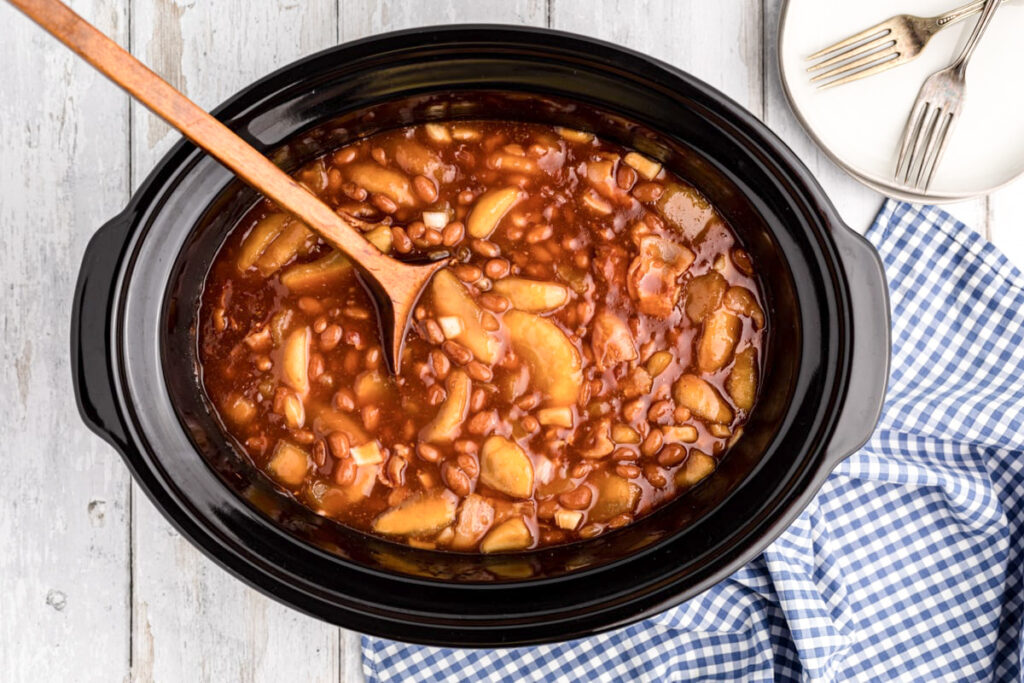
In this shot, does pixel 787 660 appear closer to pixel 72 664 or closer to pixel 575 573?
pixel 575 573

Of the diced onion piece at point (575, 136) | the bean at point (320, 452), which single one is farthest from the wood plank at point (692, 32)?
the bean at point (320, 452)

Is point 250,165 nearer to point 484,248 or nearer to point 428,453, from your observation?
point 484,248

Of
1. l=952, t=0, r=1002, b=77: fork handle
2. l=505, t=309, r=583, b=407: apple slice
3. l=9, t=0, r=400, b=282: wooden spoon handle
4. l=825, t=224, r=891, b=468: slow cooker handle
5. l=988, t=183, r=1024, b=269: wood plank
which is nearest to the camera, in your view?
l=9, t=0, r=400, b=282: wooden spoon handle

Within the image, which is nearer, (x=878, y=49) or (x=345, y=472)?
(x=345, y=472)

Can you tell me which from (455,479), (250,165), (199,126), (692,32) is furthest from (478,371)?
(692,32)

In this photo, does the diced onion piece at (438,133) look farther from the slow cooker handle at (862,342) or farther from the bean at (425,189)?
the slow cooker handle at (862,342)

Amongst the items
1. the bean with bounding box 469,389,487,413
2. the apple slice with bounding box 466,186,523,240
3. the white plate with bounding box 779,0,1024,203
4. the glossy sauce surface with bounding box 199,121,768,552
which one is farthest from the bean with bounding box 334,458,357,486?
the white plate with bounding box 779,0,1024,203

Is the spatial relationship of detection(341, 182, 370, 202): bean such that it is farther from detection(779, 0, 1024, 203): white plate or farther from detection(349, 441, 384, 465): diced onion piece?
detection(779, 0, 1024, 203): white plate
